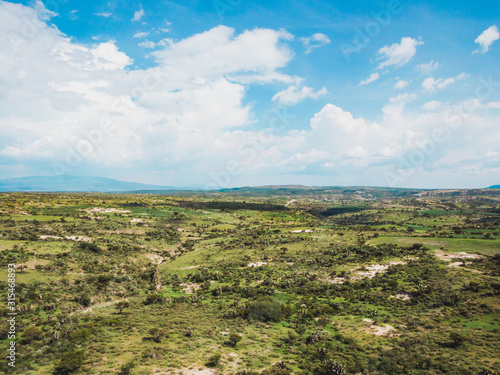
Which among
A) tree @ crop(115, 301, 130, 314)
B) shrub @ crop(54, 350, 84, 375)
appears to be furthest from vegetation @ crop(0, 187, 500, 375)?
tree @ crop(115, 301, 130, 314)

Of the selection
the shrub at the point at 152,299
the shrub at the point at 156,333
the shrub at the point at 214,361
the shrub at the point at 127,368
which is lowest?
the shrub at the point at 152,299

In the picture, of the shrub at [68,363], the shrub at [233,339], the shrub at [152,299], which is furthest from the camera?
the shrub at [152,299]

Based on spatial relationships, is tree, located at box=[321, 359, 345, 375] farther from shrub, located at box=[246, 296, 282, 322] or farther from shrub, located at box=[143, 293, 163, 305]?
shrub, located at box=[143, 293, 163, 305]

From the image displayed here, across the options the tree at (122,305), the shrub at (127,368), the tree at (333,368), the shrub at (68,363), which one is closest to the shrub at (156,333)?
the shrub at (127,368)

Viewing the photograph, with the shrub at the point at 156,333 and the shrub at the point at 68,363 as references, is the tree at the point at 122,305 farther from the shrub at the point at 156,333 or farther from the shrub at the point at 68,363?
the shrub at the point at 68,363

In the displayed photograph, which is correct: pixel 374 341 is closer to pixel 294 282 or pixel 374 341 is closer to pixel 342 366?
pixel 342 366

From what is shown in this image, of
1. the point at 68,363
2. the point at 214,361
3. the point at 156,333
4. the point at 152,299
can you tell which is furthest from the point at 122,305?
the point at 214,361

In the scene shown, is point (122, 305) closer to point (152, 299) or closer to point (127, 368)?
point (152, 299)

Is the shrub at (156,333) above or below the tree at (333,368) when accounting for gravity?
below
